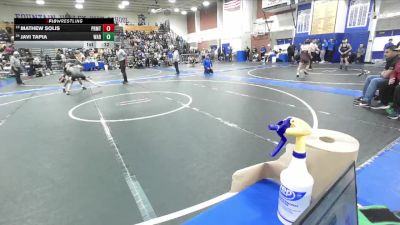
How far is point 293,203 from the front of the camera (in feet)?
3.07

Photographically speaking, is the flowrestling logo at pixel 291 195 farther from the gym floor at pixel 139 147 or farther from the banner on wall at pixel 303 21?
the banner on wall at pixel 303 21

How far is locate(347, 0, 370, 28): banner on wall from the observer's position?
17.9m

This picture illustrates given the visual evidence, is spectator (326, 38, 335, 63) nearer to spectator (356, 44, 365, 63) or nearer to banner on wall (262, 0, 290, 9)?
spectator (356, 44, 365, 63)

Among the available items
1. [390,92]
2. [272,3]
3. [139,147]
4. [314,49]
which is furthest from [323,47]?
[139,147]

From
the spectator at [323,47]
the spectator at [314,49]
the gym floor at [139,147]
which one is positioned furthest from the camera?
the spectator at [323,47]

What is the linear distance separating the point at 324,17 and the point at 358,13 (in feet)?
7.76

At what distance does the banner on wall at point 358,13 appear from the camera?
17.9 meters

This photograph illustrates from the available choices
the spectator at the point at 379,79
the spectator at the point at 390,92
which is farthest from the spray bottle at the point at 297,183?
the spectator at the point at 379,79

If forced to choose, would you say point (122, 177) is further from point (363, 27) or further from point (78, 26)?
point (363, 27)

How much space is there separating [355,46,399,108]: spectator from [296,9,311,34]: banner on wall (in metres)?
17.4

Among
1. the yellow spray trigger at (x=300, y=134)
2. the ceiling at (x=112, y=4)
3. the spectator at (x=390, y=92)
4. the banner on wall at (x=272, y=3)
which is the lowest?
the spectator at (x=390, y=92)

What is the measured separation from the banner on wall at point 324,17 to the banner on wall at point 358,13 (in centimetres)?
107

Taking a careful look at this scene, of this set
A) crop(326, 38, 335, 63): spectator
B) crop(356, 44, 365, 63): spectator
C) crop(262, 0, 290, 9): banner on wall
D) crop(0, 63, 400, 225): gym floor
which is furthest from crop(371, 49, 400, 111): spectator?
crop(262, 0, 290, 9): banner on wall

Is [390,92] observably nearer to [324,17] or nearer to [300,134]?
[300,134]
